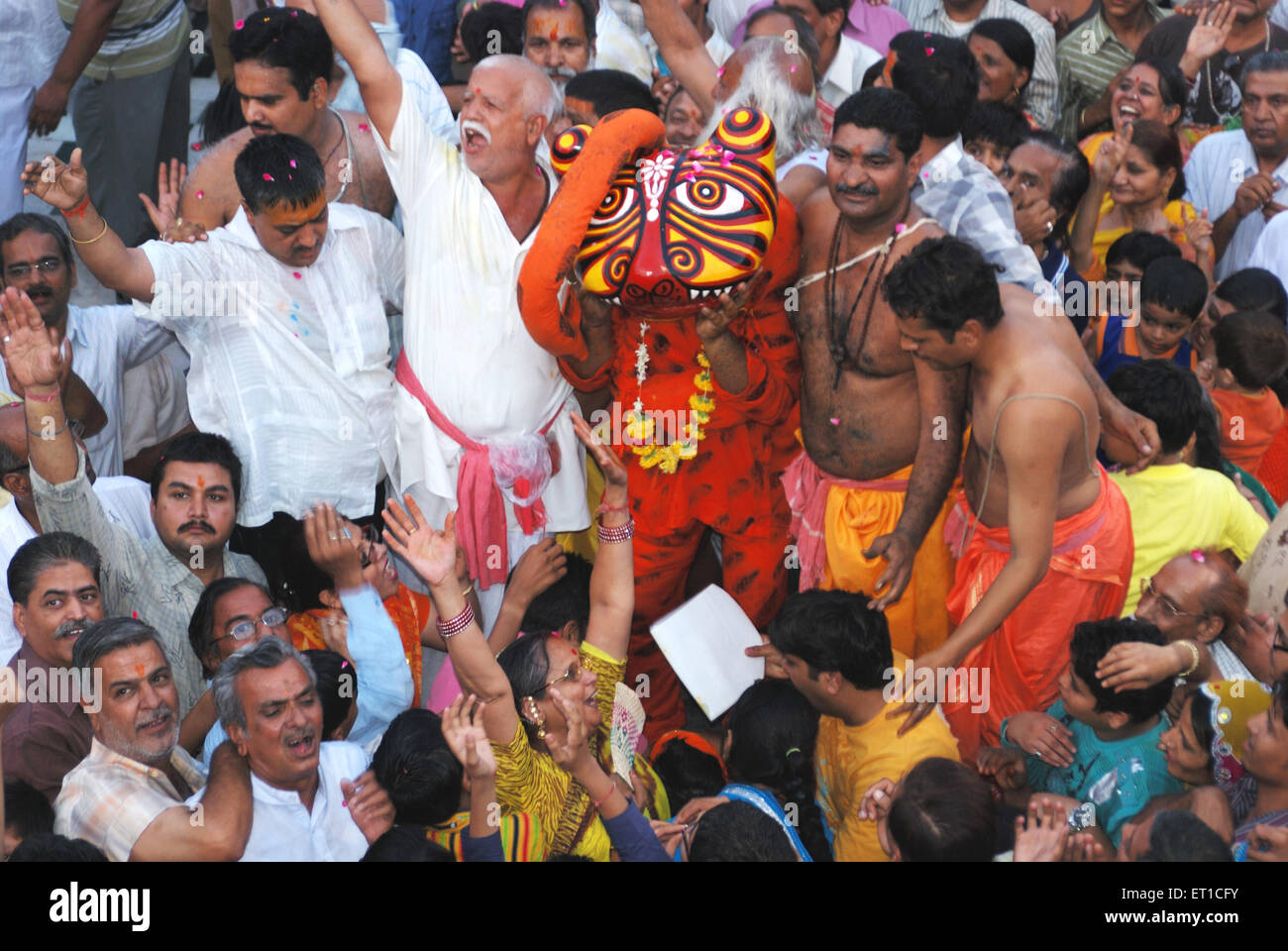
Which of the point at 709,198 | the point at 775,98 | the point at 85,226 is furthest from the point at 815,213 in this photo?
the point at 85,226

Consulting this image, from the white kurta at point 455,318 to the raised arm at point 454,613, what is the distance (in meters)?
0.74

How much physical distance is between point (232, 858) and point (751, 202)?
1893 millimetres

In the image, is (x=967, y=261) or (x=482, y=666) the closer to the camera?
(x=482, y=666)

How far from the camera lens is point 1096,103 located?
582 cm

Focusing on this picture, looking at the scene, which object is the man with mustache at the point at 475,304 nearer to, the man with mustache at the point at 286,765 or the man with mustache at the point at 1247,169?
the man with mustache at the point at 286,765

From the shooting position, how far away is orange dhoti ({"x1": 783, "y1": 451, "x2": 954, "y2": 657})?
4043 mm

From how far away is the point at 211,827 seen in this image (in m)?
3.15

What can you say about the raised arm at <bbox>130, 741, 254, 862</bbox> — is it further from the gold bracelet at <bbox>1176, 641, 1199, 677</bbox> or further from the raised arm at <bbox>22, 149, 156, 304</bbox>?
the gold bracelet at <bbox>1176, 641, 1199, 677</bbox>

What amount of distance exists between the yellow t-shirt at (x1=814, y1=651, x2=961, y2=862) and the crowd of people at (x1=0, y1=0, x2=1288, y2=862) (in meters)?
0.01

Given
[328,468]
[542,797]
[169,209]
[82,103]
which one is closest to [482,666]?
[542,797]

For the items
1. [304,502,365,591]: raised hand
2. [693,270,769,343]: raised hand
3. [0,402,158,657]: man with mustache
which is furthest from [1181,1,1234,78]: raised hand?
[0,402,158,657]: man with mustache

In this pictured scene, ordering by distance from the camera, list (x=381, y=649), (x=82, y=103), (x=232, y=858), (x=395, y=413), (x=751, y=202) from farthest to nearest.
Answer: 1. (x=82, y=103)
2. (x=395, y=413)
3. (x=381, y=649)
4. (x=751, y=202)
5. (x=232, y=858)

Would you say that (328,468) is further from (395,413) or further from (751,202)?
(751,202)

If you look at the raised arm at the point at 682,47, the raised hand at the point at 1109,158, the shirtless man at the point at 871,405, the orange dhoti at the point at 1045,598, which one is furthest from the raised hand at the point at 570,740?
the raised hand at the point at 1109,158
